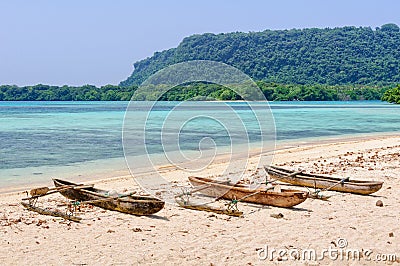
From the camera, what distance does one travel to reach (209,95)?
1880 cm

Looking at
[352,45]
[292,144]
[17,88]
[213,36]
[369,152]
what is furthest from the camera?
[352,45]

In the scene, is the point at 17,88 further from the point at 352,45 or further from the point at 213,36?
the point at 352,45

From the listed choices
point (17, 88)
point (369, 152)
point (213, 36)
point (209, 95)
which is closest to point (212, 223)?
point (209, 95)

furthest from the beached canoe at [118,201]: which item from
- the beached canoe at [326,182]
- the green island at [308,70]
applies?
the green island at [308,70]

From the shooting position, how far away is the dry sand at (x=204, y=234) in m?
7.75

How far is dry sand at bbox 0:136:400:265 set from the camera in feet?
25.4

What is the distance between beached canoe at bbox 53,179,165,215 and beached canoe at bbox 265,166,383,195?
172 inches

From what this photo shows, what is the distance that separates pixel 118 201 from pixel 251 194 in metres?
2.78

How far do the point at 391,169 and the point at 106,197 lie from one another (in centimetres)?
888

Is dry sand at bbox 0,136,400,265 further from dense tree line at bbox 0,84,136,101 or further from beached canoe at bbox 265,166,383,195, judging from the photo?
dense tree line at bbox 0,84,136,101

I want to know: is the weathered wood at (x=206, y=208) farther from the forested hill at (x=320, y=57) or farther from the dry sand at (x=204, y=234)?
the forested hill at (x=320, y=57)

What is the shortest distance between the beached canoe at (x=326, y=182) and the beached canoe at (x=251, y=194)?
70.2 inches

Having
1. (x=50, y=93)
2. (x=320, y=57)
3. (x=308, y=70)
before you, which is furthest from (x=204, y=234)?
Answer: (x=320, y=57)

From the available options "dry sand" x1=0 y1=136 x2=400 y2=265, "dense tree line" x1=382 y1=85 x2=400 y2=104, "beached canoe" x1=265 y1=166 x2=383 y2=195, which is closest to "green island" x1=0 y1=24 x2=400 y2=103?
"dense tree line" x1=382 y1=85 x2=400 y2=104
